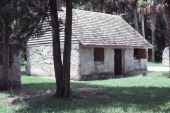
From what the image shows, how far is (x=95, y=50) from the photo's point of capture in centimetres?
2011

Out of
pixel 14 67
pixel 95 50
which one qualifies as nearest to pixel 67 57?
pixel 14 67

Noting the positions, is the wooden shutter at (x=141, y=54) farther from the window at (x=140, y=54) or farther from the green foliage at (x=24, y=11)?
the green foliage at (x=24, y=11)

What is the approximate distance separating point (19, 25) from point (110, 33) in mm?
10509

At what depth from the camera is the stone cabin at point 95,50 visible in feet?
62.1

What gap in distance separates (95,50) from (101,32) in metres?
2.12

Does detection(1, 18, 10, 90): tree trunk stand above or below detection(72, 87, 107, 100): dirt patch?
above

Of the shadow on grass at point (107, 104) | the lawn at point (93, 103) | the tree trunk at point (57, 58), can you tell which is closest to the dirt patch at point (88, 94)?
the lawn at point (93, 103)

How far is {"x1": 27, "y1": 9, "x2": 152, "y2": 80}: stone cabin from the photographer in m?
18.9

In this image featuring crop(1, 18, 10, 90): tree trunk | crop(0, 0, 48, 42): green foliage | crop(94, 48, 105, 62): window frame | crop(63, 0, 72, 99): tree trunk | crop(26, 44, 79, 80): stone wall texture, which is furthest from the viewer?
crop(26, 44, 79, 80): stone wall texture

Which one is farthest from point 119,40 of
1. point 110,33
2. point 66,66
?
point 66,66

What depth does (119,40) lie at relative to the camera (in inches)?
864

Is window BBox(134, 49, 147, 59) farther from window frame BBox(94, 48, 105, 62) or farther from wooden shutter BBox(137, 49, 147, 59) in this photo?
window frame BBox(94, 48, 105, 62)

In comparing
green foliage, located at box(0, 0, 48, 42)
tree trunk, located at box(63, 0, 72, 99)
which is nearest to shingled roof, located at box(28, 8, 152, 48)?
green foliage, located at box(0, 0, 48, 42)

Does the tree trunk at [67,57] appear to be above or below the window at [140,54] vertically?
above
